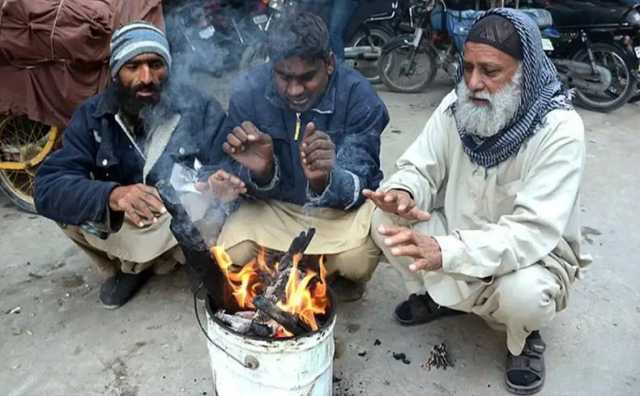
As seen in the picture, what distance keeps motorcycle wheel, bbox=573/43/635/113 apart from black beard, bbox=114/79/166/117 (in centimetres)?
530

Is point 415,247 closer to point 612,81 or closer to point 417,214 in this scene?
point 417,214

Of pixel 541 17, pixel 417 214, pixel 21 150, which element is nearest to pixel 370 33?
pixel 541 17

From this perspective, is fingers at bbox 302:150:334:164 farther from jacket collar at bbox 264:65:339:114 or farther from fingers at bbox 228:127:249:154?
jacket collar at bbox 264:65:339:114

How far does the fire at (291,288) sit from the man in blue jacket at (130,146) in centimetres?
73

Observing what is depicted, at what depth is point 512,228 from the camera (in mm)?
2496

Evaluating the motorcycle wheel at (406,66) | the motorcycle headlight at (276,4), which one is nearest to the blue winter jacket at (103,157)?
the motorcycle headlight at (276,4)

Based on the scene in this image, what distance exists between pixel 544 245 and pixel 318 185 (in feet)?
3.30

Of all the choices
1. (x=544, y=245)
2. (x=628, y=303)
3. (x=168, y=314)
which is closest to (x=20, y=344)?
(x=168, y=314)

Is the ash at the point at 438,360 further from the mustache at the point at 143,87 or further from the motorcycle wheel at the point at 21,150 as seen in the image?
the motorcycle wheel at the point at 21,150

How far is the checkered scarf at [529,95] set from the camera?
2.57 metres

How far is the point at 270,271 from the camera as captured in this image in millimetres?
→ 2594

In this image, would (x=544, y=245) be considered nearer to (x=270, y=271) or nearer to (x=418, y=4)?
(x=270, y=271)

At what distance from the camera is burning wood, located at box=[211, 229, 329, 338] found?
2.23 m

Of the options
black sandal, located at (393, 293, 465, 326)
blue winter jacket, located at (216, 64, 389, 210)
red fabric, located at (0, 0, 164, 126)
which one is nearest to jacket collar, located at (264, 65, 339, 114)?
blue winter jacket, located at (216, 64, 389, 210)
